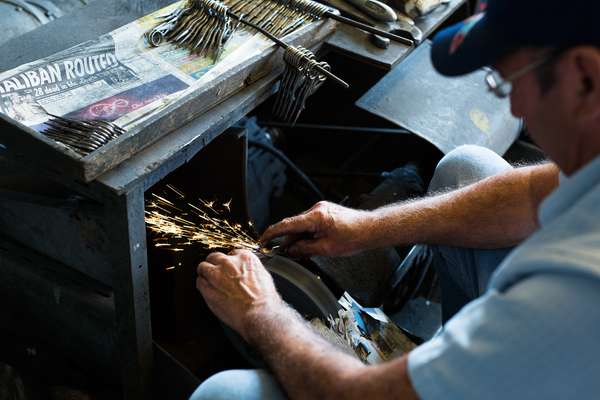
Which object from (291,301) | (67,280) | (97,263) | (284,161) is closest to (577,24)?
(291,301)

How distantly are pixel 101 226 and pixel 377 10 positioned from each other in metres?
0.86

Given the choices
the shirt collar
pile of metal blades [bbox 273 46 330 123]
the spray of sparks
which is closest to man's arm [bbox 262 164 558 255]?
the spray of sparks

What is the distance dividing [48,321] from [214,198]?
0.51 m

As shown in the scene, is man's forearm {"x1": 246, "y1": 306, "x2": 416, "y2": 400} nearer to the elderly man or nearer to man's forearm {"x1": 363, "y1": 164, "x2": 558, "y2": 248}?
the elderly man

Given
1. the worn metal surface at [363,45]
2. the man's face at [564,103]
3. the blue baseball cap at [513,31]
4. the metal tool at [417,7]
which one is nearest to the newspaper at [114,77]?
the worn metal surface at [363,45]

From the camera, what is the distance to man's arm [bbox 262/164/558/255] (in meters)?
1.49

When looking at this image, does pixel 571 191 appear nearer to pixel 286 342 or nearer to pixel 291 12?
pixel 286 342

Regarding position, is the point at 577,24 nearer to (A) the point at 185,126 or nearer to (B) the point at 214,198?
(A) the point at 185,126

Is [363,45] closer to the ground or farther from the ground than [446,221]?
farther from the ground

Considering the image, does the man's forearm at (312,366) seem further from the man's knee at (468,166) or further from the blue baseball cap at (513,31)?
the man's knee at (468,166)

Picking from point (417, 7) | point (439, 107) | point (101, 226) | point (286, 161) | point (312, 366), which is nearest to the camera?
point (312, 366)

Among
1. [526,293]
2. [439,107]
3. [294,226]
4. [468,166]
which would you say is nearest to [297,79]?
[294,226]

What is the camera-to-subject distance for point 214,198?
5.89 ft

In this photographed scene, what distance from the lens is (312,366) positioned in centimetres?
112
